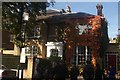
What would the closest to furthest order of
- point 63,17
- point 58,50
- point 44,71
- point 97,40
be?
point 44,71 → point 97,40 → point 58,50 → point 63,17

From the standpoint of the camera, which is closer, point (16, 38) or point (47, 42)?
point (16, 38)

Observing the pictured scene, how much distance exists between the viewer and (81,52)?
34812 mm

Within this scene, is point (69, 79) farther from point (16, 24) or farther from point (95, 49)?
point (16, 24)

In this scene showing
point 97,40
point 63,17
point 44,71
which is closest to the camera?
point 44,71

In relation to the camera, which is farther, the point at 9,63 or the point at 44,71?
the point at 9,63

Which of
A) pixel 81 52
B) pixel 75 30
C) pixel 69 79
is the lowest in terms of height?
pixel 69 79

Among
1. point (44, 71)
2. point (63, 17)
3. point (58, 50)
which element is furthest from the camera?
point (63, 17)

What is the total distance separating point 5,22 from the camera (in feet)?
116

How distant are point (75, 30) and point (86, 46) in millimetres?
2163

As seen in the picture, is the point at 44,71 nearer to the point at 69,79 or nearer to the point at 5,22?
the point at 69,79

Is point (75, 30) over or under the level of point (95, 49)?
over

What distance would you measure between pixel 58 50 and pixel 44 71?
7.36 m

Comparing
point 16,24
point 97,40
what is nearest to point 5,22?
point 16,24

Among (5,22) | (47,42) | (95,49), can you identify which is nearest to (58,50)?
(47,42)
